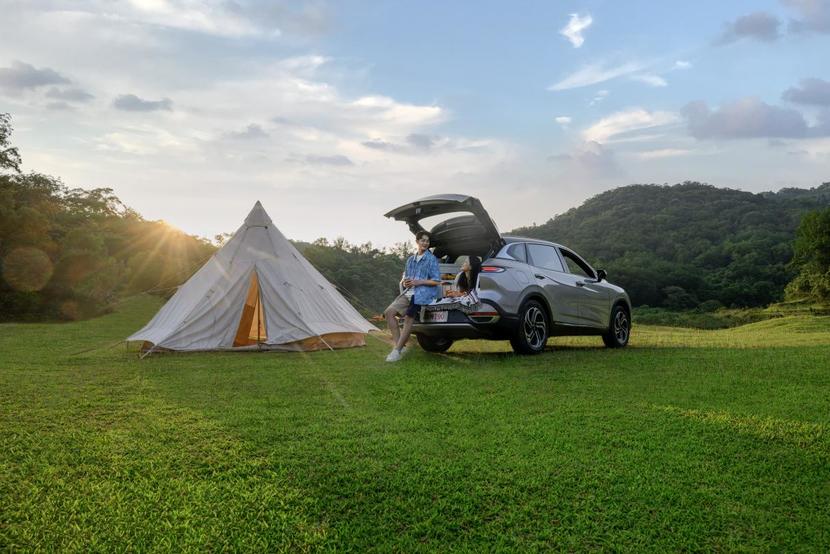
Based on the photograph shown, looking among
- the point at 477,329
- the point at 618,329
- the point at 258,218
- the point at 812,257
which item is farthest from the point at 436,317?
the point at 812,257

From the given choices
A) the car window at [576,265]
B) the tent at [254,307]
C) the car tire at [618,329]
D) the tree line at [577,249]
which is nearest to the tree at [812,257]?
the tree line at [577,249]

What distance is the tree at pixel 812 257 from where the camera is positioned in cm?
4072

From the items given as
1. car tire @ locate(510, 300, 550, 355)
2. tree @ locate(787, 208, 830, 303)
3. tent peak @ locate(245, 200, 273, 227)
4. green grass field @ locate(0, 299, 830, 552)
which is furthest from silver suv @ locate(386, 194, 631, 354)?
tree @ locate(787, 208, 830, 303)

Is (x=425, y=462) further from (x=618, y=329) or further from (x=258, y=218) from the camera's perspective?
(x=258, y=218)

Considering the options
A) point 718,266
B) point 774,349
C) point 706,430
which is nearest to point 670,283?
point 718,266

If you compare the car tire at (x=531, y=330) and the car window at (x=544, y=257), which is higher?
the car window at (x=544, y=257)

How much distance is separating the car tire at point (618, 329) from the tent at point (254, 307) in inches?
175

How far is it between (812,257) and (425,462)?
156ft

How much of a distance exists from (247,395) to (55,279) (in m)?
27.4

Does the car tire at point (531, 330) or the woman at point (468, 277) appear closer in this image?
the woman at point (468, 277)

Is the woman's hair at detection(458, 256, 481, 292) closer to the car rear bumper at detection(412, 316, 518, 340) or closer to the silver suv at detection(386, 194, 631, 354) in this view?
the silver suv at detection(386, 194, 631, 354)

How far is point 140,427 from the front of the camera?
5.50m

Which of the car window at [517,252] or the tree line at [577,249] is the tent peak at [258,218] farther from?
the tree line at [577,249]

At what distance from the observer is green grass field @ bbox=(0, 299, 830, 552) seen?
3.47m
